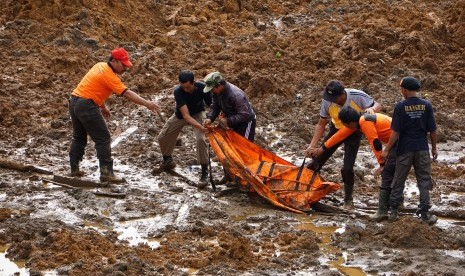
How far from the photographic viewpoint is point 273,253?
9.02 meters

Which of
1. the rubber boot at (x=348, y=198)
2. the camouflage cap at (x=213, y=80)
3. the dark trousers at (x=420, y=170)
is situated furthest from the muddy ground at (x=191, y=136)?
the camouflage cap at (x=213, y=80)

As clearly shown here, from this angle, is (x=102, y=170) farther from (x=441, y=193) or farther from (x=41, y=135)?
(x=441, y=193)

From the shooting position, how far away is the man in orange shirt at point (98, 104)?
1132 centimetres

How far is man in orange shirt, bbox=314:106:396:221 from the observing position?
10.1 metres

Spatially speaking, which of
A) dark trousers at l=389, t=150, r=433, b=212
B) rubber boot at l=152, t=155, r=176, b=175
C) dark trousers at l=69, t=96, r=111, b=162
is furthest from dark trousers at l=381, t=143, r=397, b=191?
dark trousers at l=69, t=96, r=111, b=162

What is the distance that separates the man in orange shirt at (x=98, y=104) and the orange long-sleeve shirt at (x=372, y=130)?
2.30m

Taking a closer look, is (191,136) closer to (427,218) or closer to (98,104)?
(98,104)

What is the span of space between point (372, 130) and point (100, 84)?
3.55 meters

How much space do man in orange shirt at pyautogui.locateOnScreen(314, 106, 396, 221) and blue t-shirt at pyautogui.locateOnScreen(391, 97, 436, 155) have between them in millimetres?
298

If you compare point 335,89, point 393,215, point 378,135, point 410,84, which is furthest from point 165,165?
point 410,84

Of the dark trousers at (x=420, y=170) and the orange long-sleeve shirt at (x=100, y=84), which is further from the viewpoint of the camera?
the orange long-sleeve shirt at (x=100, y=84)

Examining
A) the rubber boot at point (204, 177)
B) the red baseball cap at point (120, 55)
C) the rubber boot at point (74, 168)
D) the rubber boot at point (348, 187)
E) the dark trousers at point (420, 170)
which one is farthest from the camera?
the rubber boot at point (74, 168)

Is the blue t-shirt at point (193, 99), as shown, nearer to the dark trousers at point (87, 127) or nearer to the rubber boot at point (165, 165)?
the rubber boot at point (165, 165)

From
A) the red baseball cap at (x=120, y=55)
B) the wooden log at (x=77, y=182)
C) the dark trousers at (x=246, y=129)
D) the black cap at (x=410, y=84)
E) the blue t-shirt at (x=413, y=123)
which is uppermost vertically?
the black cap at (x=410, y=84)
